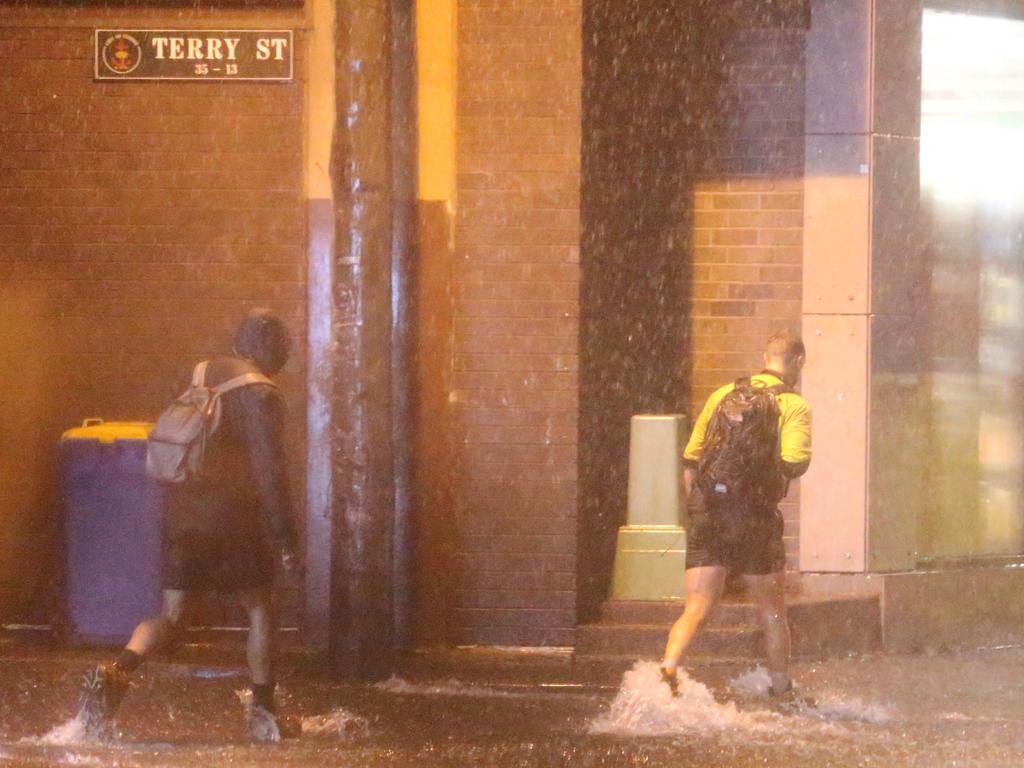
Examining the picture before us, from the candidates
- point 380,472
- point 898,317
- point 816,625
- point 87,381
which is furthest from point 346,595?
point 898,317

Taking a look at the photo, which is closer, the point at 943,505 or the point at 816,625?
the point at 816,625

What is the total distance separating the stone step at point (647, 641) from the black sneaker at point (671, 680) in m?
1.09

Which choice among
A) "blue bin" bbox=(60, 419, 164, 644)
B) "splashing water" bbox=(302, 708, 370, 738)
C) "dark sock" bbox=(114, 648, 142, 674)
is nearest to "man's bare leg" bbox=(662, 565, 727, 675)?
"splashing water" bbox=(302, 708, 370, 738)

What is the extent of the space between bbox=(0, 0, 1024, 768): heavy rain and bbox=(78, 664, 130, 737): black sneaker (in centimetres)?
28

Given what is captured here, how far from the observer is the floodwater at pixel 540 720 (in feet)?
21.5

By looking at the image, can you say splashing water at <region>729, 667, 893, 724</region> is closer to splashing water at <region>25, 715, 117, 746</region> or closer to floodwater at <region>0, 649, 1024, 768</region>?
floodwater at <region>0, 649, 1024, 768</region>

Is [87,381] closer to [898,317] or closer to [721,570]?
[721,570]

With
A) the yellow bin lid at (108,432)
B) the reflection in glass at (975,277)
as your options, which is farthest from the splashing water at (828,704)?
the yellow bin lid at (108,432)

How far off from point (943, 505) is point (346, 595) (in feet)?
12.0

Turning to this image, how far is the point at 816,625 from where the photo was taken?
8688 millimetres

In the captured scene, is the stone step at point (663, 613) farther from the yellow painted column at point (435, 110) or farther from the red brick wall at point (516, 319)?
the yellow painted column at point (435, 110)

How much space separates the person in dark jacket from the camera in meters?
6.49

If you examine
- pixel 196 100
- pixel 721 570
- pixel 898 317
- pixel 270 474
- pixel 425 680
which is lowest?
pixel 425 680

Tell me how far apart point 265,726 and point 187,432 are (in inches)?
49.9
